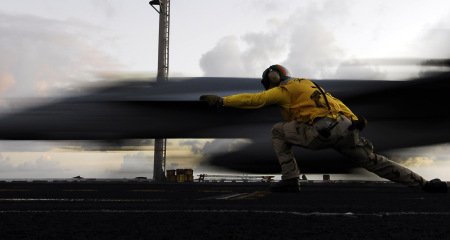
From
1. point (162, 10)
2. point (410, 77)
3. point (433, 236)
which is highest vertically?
point (162, 10)

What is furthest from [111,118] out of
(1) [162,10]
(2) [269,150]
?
(1) [162,10]

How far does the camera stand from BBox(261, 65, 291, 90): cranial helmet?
6047mm

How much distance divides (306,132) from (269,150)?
12.5 feet

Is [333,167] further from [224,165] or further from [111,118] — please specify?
[111,118]

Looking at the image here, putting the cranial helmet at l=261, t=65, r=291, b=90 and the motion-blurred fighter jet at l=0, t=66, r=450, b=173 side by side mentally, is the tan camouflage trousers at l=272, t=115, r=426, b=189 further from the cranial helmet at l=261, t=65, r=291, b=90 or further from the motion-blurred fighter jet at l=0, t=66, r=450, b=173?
the motion-blurred fighter jet at l=0, t=66, r=450, b=173

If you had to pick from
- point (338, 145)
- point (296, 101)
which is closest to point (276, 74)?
point (296, 101)

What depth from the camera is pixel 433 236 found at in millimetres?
2639

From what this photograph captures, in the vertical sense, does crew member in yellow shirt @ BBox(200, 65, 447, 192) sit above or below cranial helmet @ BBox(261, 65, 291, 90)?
below

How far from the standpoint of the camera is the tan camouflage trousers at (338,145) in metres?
5.46

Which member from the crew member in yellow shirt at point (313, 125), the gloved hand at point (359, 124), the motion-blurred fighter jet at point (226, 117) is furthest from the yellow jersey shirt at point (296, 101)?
the motion-blurred fighter jet at point (226, 117)

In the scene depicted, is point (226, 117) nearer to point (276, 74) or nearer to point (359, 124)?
point (276, 74)

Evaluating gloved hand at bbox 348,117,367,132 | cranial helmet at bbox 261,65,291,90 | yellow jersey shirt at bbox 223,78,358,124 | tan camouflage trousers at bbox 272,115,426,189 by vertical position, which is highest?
cranial helmet at bbox 261,65,291,90

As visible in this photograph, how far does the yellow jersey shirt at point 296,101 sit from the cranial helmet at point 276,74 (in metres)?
0.26

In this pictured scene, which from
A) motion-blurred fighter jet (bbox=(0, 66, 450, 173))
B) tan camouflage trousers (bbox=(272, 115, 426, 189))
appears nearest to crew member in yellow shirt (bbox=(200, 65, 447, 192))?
tan camouflage trousers (bbox=(272, 115, 426, 189))
